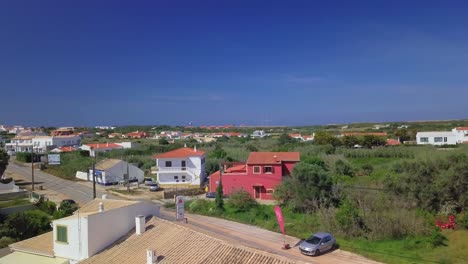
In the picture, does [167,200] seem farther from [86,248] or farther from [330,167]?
[86,248]

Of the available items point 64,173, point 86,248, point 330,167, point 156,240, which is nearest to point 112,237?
point 86,248

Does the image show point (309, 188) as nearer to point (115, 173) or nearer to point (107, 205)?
point (107, 205)

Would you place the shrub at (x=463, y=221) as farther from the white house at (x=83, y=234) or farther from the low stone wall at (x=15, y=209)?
the low stone wall at (x=15, y=209)

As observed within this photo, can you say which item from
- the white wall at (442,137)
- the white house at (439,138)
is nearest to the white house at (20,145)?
the white house at (439,138)

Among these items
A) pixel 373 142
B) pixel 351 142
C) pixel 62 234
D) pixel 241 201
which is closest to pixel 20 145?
pixel 351 142

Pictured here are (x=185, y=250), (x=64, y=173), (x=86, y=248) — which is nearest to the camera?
(x=185, y=250)

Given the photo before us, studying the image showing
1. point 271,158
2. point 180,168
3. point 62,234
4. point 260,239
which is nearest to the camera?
point 62,234

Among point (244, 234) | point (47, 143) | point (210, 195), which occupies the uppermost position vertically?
point (47, 143)
